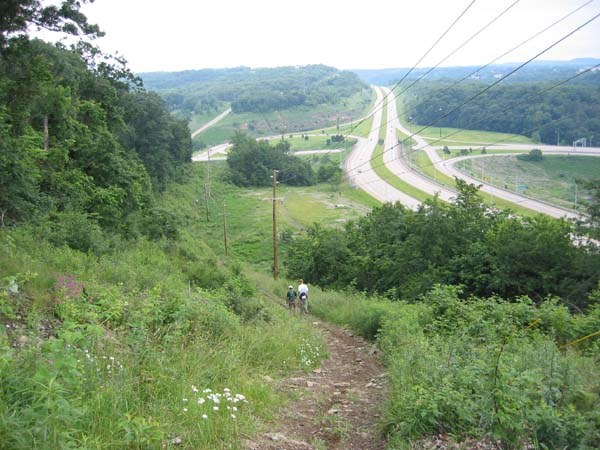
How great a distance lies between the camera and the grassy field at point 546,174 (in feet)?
144

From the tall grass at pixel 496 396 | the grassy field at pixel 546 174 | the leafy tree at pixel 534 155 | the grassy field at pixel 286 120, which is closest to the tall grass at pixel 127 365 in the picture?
the tall grass at pixel 496 396

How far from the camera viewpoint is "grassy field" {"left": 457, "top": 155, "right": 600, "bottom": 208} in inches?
1734

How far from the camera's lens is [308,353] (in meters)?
10.0

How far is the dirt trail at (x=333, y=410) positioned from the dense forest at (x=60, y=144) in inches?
406

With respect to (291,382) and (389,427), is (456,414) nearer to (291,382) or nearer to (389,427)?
(389,427)

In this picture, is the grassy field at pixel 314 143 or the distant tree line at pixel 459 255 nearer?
the distant tree line at pixel 459 255

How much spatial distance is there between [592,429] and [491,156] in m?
69.4

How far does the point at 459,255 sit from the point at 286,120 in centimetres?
14335

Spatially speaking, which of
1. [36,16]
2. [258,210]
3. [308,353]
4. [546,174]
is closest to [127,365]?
[308,353]

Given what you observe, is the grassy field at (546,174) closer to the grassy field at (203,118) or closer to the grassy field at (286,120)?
the grassy field at (286,120)

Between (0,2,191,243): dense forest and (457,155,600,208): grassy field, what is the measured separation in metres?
33.4

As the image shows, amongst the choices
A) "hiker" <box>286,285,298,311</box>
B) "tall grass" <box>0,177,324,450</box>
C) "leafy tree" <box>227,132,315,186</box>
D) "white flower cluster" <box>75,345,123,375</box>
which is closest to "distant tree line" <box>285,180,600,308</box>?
"hiker" <box>286,285,298,311</box>

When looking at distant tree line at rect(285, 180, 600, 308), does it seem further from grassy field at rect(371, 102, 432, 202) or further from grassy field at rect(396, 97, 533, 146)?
grassy field at rect(396, 97, 533, 146)

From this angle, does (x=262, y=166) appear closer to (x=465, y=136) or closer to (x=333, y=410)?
(x=465, y=136)
